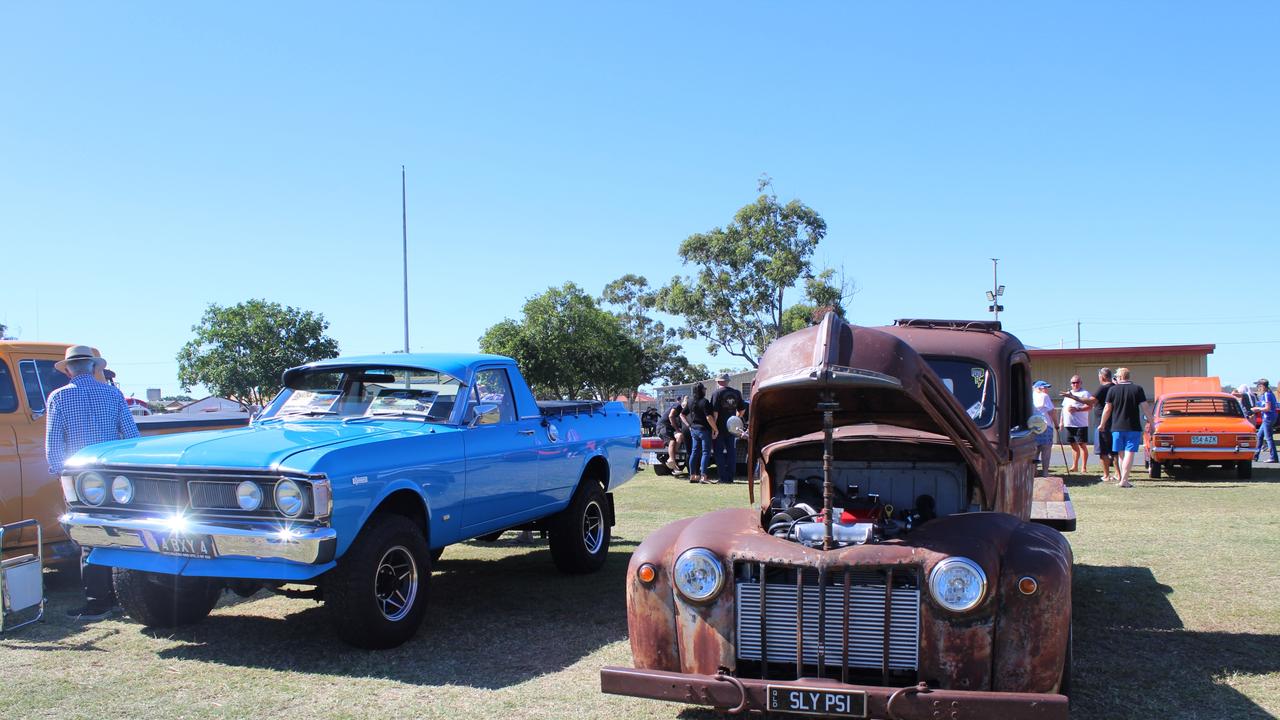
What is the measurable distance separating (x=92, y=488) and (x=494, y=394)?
8.89ft

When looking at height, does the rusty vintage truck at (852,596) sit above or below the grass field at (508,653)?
above

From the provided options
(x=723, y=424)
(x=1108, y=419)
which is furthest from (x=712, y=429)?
(x=1108, y=419)

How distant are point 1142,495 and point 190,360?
126 feet

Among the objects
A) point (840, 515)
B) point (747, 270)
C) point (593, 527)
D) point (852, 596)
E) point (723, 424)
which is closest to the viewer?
point (852, 596)

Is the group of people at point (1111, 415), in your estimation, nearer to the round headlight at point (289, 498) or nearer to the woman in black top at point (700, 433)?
the woman in black top at point (700, 433)

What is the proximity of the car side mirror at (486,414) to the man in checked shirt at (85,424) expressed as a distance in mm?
2547

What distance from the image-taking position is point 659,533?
174 inches

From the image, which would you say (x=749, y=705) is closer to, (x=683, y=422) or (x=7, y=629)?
(x=7, y=629)

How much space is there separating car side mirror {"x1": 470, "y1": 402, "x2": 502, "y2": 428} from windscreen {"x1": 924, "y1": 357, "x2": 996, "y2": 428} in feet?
10.1

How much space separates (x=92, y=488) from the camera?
219 inches

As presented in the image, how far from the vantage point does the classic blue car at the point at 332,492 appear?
5.06 metres

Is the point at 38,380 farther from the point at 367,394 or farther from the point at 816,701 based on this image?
the point at 816,701

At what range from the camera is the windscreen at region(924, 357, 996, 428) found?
18.5 ft

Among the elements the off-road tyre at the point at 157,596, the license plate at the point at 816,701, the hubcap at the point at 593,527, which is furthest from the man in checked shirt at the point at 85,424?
the license plate at the point at 816,701
